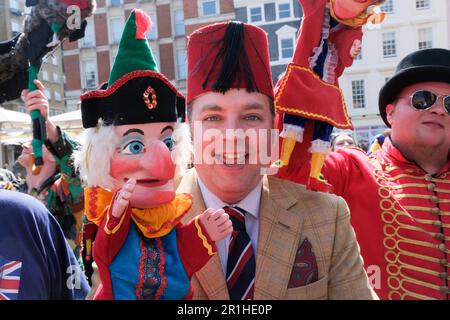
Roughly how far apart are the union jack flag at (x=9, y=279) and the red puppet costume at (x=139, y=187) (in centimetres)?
28

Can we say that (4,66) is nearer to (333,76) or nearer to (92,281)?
(92,281)

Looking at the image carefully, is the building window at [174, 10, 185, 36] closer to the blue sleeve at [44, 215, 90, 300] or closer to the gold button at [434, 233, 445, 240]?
the gold button at [434, 233, 445, 240]

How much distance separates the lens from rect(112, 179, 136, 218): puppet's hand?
139 cm

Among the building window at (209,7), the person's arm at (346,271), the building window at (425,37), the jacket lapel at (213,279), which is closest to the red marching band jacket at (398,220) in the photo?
the person's arm at (346,271)

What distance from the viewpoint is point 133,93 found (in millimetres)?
1577

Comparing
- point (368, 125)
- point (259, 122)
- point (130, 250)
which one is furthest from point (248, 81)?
point (368, 125)

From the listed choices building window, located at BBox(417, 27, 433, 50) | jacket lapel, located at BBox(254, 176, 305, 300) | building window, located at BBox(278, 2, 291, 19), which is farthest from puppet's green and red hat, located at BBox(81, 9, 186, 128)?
building window, located at BBox(417, 27, 433, 50)

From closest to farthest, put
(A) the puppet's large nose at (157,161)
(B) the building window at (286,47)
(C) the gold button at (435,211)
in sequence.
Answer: (A) the puppet's large nose at (157,161)
(C) the gold button at (435,211)
(B) the building window at (286,47)

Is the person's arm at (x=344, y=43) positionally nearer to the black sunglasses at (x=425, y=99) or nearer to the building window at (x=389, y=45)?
the black sunglasses at (x=425, y=99)

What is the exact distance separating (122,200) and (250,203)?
0.50 m

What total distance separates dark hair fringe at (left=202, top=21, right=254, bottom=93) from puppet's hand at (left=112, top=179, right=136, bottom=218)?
476 mm

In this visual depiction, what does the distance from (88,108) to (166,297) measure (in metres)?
0.70

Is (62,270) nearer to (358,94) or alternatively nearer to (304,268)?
(304,268)

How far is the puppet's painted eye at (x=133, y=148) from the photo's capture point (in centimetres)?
154
